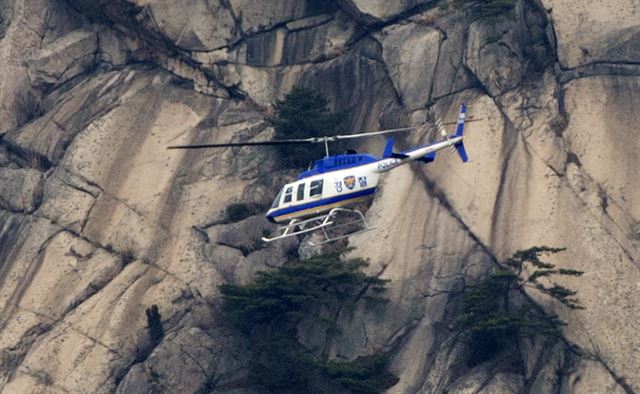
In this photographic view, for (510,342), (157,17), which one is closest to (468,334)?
(510,342)

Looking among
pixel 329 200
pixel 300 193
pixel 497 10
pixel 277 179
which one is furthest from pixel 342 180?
pixel 497 10

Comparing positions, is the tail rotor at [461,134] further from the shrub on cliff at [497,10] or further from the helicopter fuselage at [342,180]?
the shrub on cliff at [497,10]

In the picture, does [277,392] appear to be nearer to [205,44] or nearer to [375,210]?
[375,210]

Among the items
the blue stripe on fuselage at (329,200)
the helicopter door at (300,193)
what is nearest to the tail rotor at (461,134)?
the blue stripe on fuselage at (329,200)

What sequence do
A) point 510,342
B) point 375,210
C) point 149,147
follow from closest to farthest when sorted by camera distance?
1. point 510,342
2. point 375,210
3. point 149,147

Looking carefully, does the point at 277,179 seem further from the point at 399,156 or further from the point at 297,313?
the point at 399,156

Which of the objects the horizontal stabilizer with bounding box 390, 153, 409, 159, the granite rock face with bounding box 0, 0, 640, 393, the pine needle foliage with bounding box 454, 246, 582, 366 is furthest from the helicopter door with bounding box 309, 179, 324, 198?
the pine needle foliage with bounding box 454, 246, 582, 366
